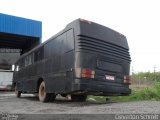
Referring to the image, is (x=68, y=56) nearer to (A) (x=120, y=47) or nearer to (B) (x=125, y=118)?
(A) (x=120, y=47)

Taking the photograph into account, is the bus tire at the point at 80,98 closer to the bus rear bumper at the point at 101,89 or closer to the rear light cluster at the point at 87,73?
the bus rear bumper at the point at 101,89

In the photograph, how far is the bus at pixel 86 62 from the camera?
1011cm

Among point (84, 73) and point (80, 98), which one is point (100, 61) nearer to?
point (84, 73)

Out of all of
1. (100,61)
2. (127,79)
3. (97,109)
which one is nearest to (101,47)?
(100,61)

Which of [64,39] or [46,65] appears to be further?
[46,65]

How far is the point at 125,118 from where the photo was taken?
621cm

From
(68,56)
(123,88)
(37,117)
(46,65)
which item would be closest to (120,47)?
(123,88)

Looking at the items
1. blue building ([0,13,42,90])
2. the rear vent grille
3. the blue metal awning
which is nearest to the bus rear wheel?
the rear vent grille

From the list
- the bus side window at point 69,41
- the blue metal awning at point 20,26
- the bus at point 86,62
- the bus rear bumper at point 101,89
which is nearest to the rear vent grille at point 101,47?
the bus at point 86,62

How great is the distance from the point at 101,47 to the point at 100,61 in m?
0.51

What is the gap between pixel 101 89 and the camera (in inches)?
414

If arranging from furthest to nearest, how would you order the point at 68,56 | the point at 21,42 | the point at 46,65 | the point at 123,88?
the point at 21,42, the point at 46,65, the point at 123,88, the point at 68,56

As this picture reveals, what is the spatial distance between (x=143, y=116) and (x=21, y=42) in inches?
1409

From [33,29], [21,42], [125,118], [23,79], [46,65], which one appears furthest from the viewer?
[21,42]
